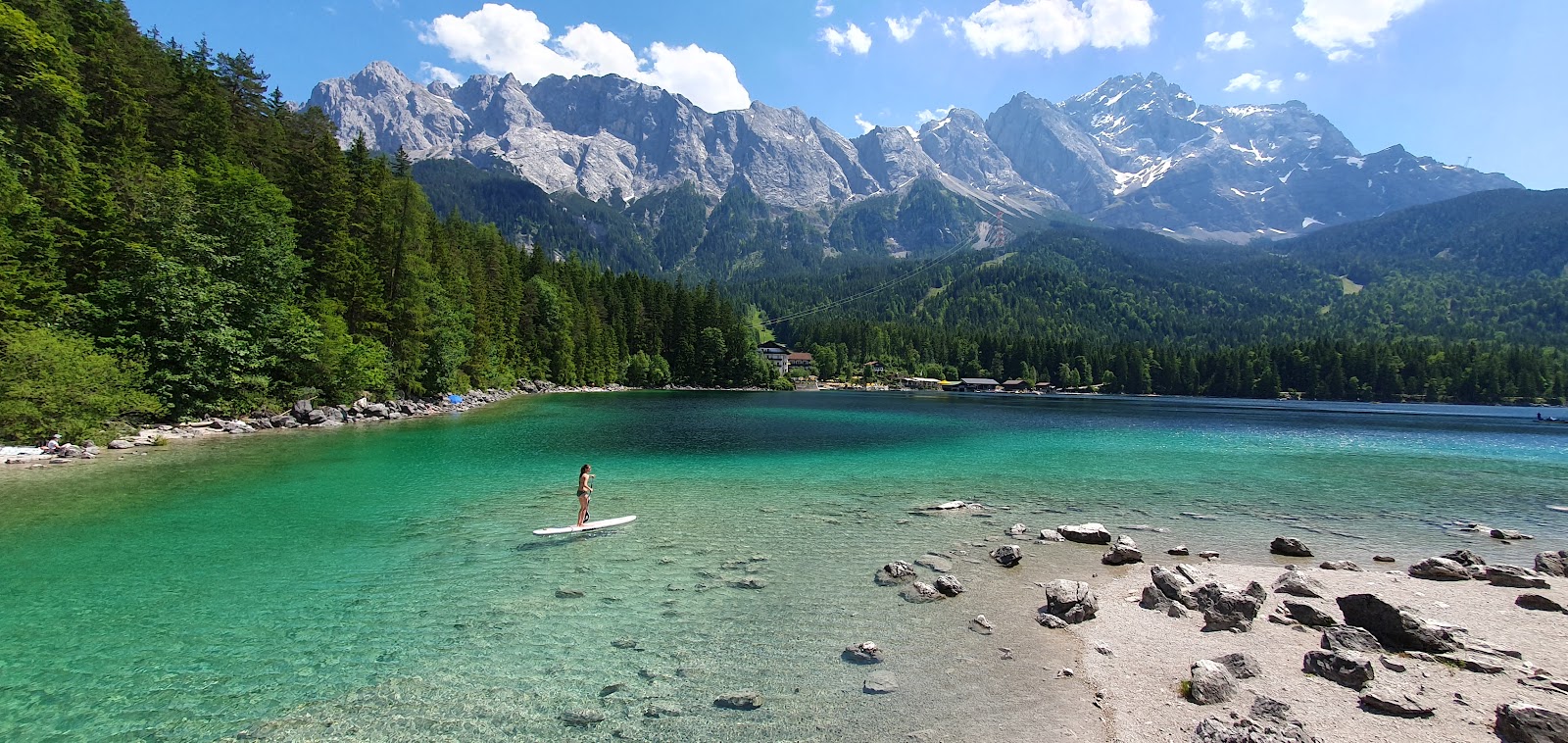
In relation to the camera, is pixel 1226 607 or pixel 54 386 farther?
pixel 54 386

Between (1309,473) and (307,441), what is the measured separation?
61.7 meters

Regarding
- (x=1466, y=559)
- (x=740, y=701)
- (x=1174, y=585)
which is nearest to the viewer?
(x=740, y=701)

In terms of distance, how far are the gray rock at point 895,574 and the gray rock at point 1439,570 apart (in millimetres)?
14004

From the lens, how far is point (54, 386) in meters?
27.7

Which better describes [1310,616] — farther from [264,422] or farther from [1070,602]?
[264,422]

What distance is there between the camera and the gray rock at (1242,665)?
10555 mm

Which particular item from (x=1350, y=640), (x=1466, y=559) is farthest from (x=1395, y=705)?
(x=1466, y=559)

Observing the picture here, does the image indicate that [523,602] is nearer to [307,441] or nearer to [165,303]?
[307,441]

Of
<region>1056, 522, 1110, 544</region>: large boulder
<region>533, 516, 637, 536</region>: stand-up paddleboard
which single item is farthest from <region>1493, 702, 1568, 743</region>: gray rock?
<region>533, 516, 637, 536</region>: stand-up paddleboard

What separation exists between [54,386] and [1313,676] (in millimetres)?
44796

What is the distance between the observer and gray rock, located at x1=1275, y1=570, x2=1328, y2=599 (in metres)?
14.7

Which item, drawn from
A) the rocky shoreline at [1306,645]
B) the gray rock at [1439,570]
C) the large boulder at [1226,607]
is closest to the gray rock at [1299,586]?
the rocky shoreline at [1306,645]

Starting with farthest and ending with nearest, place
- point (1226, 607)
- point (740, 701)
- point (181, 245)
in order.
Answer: point (181, 245)
point (1226, 607)
point (740, 701)

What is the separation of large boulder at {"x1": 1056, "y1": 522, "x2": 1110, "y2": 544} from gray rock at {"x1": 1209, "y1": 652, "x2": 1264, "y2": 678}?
31.5 ft
